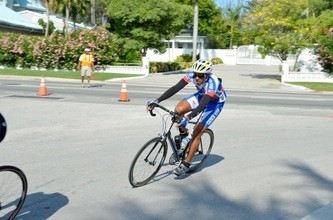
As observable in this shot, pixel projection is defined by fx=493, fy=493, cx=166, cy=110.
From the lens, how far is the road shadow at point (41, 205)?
16.6 ft

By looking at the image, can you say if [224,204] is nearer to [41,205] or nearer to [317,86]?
[41,205]

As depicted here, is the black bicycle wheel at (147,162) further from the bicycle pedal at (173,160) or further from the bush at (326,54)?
the bush at (326,54)

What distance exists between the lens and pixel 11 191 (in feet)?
15.9

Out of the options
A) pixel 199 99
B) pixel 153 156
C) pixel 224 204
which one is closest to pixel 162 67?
pixel 199 99

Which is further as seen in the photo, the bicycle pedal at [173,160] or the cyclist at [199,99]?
the bicycle pedal at [173,160]

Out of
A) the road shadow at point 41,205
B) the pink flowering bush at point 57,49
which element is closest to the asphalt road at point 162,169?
the road shadow at point 41,205

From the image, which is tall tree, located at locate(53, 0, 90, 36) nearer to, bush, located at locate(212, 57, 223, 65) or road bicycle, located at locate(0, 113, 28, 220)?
bush, located at locate(212, 57, 223, 65)

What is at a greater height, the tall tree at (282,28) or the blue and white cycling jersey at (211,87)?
the tall tree at (282,28)

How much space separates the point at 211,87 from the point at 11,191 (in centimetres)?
285

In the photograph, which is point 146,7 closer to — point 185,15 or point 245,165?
point 185,15

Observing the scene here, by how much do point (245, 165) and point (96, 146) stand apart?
2.77 metres

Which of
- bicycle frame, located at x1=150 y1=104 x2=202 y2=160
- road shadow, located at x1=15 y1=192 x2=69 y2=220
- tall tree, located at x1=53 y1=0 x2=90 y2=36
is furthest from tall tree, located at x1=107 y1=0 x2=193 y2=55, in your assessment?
road shadow, located at x1=15 y1=192 x2=69 y2=220

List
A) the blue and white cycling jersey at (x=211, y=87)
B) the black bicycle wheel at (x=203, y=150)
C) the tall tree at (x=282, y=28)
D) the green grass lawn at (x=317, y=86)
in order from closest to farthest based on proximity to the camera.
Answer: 1. the blue and white cycling jersey at (x=211, y=87)
2. the black bicycle wheel at (x=203, y=150)
3. the green grass lawn at (x=317, y=86)
4. the tall tree at (x=282, y=28)

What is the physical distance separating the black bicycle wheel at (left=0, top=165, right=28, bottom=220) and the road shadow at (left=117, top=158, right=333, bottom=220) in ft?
3.20
